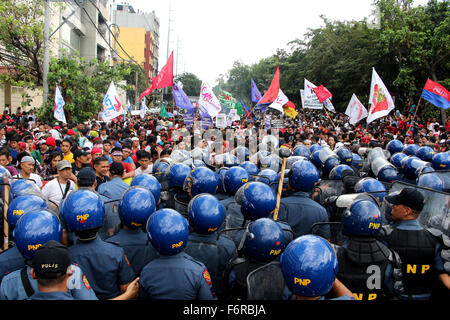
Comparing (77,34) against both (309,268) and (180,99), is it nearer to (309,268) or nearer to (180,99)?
(180,99)

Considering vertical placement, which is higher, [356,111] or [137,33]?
[137,33]

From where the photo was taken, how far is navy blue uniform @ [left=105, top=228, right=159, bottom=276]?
11.9 ft

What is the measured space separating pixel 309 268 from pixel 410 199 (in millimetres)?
1685

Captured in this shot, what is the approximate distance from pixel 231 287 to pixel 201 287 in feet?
0.96

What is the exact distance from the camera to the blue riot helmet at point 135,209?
3.62 metres

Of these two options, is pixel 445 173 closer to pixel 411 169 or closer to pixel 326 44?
pixel 411 169

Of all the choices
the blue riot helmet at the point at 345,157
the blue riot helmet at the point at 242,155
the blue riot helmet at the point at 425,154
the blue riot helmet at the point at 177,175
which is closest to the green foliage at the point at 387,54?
the blue riot helmet at the point at 425,154

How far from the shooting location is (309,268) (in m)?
2.30

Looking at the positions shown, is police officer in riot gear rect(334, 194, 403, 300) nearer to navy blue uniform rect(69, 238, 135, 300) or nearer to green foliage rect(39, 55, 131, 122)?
navy blue uniform rect(69, 238, 135, 300)

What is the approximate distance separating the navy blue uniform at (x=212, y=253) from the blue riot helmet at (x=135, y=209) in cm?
49

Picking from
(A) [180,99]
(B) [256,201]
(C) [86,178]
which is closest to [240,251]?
(B) [256,201]

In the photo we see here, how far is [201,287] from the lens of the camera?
9.53ft
